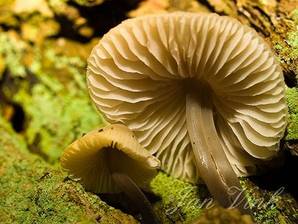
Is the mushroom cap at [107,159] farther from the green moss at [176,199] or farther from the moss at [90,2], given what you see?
the moss at [90,2]

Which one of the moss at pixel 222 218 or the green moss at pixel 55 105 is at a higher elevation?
the moss at pixel 222 218

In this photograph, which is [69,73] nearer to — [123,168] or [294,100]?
[123,168]

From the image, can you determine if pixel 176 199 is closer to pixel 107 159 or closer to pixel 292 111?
pixel 107 159

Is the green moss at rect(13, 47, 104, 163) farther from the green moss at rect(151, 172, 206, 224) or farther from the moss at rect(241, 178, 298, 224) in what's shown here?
the moss at rect(241, 178, 298, 224)

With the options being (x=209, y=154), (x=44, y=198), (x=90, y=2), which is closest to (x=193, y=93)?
(x=209, y=154)

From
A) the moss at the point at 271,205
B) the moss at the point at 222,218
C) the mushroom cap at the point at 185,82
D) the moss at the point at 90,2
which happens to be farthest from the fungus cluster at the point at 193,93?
the moss at the point at 90,2

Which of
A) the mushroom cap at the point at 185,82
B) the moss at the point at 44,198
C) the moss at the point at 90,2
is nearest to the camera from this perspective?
the mushroom cap at the point at 185,82

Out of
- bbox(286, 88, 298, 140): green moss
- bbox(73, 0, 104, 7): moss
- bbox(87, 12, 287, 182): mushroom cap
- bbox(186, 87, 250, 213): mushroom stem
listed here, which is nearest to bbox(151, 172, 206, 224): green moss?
bbox(87, 12, 287, 182): mushroom cap
